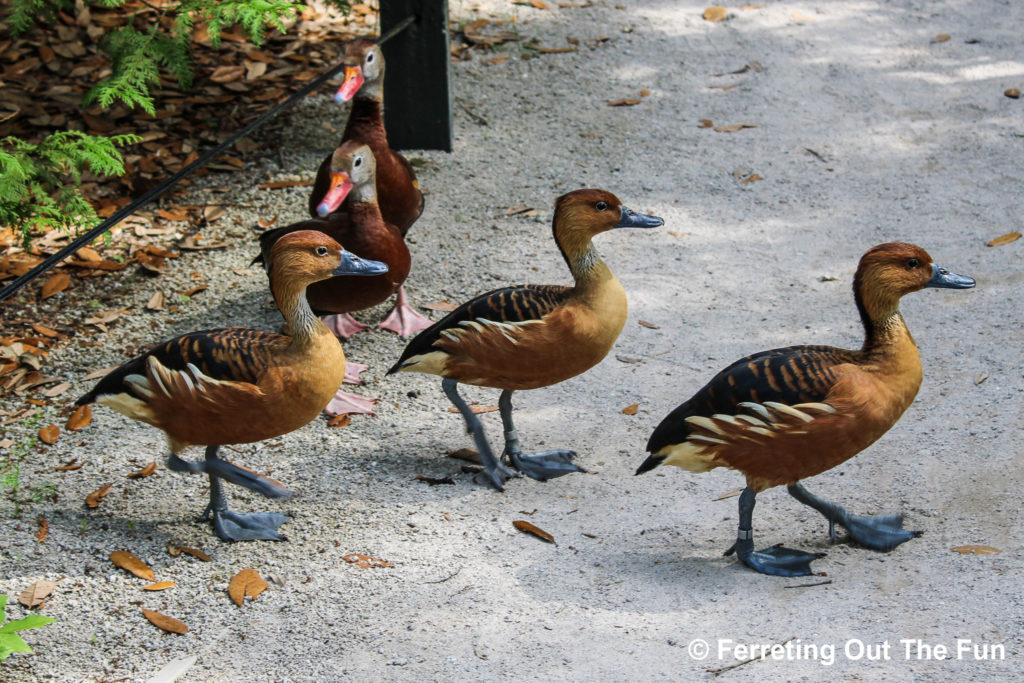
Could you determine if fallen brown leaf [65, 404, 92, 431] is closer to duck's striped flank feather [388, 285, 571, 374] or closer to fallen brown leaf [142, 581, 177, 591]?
fallen brown leaf [142, 581, 177, 591]

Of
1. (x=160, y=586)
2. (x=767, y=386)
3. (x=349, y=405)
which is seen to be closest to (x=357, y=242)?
(x=349, y=405)

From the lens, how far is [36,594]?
142 inches

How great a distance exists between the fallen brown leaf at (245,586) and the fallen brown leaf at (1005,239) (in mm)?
4292

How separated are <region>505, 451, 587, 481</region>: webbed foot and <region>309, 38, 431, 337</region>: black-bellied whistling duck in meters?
1.24

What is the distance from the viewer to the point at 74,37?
7.79 meters

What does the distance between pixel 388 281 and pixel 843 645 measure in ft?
8.57

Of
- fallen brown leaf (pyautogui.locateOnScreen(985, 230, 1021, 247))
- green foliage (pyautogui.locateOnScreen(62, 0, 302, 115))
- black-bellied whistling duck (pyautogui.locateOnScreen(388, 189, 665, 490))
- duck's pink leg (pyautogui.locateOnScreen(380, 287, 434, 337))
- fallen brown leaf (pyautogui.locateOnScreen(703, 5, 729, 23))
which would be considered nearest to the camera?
black-bellied whistling duck (pyautogui.locateOnScreen(388, 189, 665, 490))

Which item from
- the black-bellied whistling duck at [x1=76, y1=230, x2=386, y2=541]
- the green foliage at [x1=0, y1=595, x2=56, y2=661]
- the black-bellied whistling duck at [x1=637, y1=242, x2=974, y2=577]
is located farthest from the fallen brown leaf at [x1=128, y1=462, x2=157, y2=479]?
the black-bellied whistling duck at [x1=637, y1=242, x2=974, y2=577]

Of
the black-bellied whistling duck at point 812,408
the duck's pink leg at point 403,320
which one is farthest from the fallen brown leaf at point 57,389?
the black-bellied whistling duck at point 812,408

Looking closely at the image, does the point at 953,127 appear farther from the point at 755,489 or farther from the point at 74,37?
the point at 74,37

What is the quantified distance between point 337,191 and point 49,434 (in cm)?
168

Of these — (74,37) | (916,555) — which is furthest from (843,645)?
(74,37)

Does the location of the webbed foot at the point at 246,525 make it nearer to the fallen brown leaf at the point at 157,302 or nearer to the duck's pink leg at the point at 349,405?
the duck's pink leg at the point at 349,405

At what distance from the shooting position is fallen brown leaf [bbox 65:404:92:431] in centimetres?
457
